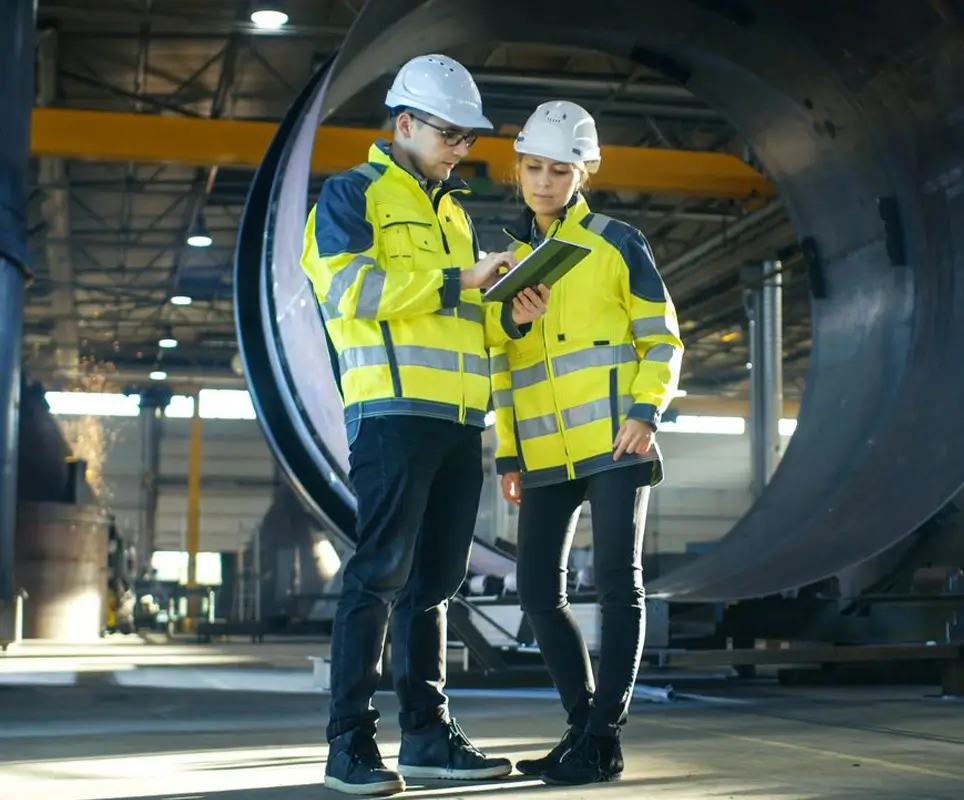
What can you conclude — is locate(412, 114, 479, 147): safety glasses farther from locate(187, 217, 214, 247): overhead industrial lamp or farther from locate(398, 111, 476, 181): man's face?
locate(187, 217, 214, 247): overhead industrial lamp

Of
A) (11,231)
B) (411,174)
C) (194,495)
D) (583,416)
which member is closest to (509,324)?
(583,416)

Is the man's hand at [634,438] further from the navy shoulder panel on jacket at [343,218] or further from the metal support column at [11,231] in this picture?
the metal support column at [11,231]

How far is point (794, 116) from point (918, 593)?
204 cm

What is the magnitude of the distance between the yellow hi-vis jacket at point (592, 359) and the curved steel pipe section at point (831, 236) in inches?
75.9

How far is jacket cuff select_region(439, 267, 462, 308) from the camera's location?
2.53 meters

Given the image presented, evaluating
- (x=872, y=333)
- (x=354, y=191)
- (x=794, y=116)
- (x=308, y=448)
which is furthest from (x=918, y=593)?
(x=354, y=191)

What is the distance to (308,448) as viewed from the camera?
4902 mm

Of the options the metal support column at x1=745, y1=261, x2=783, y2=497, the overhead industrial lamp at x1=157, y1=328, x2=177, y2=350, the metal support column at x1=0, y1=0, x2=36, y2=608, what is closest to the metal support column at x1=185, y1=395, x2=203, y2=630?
the overhead industrial lamp at x1=157, y1=328, x2=177, y2=350

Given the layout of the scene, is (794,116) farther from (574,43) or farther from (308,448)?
(308,448)

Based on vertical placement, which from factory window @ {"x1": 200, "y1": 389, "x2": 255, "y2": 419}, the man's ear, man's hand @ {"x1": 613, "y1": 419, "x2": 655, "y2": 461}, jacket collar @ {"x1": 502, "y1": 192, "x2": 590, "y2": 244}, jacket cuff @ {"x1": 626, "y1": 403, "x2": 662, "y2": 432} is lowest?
man's hand @ {"x1": 613, "y1": 419, "x2": 655, "y2": 461}

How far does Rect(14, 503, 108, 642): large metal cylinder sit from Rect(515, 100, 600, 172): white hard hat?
11175 millimetres

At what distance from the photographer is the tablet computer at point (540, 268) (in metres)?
Answer: 2.43

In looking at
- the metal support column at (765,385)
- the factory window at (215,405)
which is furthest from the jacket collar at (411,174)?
the factory window at (215,405)

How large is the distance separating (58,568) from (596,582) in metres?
11.7
